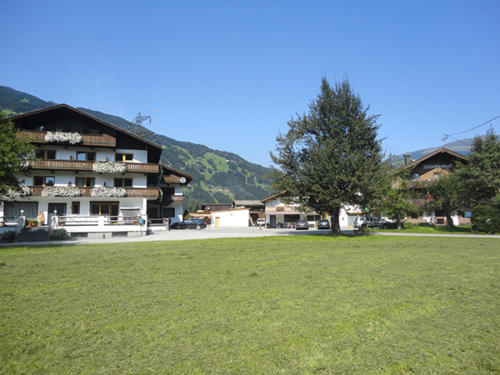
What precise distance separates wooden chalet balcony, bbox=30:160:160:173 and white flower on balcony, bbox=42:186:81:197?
2.05 meters

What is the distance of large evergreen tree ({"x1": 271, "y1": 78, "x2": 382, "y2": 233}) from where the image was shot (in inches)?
1005

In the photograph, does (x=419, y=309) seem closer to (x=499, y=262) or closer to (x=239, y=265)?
(x=239, y=265)

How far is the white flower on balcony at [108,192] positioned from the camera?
36.3m

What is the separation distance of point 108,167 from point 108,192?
2.79 meters

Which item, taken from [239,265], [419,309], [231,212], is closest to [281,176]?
[239,265]

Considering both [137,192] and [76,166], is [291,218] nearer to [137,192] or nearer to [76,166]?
[137,192]

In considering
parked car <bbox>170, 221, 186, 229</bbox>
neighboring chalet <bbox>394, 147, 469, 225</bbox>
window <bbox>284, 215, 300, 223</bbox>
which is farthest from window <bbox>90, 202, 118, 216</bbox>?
neighboring chalet <bbox>394, 147, 469, 225</bbox>

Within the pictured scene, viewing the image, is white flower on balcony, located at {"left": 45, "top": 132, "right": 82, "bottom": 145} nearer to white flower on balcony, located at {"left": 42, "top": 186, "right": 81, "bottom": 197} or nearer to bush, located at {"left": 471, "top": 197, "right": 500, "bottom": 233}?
white flower on balcony, located at {"left": 42, "top": 186, "right": 81, "bottom": 197}

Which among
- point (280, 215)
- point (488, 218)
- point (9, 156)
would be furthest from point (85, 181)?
point (488, 218)

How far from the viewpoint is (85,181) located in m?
37.6

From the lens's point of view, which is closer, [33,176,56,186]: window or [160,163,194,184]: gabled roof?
[33,176,56,186]: window

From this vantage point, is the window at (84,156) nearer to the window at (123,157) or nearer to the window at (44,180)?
the window at (123,157)

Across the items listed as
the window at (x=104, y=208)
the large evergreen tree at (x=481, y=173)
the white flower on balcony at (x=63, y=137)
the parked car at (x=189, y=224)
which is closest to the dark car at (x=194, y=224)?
the parked car at (x=189, y=224)

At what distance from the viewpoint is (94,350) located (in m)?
3.86
